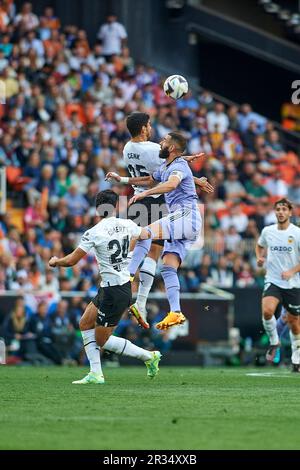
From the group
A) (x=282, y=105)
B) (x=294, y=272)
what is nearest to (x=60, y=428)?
(x=294, y=272)

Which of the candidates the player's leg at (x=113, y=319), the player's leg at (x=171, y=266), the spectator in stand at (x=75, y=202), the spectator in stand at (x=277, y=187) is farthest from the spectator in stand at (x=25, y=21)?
the player's leg at (x=113, y=319)

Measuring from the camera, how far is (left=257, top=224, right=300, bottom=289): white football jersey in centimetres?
1798

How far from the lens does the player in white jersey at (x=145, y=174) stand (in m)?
16.0

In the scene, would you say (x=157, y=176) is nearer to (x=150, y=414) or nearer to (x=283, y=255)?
(x=283, y=255)

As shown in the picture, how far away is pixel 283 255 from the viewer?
1802cm

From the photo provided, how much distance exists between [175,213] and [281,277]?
2723mm

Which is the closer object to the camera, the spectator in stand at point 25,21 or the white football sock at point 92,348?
the white football sock at point 92,348

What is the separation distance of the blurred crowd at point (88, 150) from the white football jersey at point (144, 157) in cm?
729

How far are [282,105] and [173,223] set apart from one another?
71.2ft

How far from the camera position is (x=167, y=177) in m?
15.7

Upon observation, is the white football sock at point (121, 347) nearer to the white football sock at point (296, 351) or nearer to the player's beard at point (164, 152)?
the player's beard at point (164, 152)

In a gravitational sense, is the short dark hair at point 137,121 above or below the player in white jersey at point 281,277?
above

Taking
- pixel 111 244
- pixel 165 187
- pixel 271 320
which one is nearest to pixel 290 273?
pixel 271 320

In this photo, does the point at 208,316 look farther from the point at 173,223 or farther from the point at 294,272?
the point at 173,223
